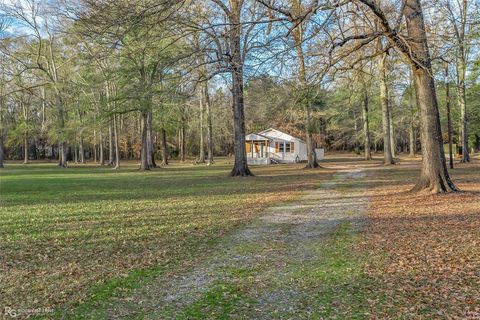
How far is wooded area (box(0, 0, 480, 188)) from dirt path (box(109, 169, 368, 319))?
14.4ft

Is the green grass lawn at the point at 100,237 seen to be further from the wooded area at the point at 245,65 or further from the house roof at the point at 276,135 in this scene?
the house roof at the point at 276,135

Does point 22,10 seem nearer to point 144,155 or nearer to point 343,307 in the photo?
point 144,155

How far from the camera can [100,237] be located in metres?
7.41

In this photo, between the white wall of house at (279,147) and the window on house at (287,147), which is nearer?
the white wall of house at (279,147)

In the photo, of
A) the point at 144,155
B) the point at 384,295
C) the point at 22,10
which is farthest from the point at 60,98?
the point at 384,295

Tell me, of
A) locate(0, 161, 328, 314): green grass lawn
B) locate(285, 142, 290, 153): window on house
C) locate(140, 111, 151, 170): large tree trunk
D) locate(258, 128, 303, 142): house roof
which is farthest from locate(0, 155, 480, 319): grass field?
locate(285, 142, 290, 153): window on house

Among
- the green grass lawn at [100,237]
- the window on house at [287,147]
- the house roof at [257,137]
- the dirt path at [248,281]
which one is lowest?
the dirt path at [248,281]

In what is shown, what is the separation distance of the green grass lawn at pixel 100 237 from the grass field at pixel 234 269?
2cm

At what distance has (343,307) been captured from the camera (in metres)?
3.87

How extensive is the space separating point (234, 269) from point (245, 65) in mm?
8876

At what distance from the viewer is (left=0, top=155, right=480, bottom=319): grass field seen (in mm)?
4027

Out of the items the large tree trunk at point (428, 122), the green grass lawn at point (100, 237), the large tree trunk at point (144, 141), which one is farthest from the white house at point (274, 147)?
the large tree trunk at point (428, 122)

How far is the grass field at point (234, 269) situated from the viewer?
4.03m

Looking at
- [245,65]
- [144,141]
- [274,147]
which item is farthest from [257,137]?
[245,65]
